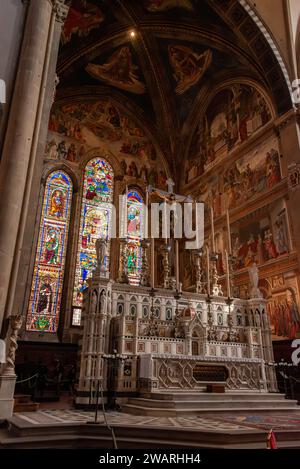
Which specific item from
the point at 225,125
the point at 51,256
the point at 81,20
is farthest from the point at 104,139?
the point at 51,256

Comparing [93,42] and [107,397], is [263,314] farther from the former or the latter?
[93,42]

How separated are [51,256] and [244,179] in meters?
9.16

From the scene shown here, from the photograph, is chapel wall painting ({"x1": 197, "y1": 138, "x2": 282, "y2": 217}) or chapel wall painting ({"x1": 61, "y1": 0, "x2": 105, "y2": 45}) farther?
chapel wall painting ({"x1": 61, "y1": 0, "x2": 105, "y2": 45})

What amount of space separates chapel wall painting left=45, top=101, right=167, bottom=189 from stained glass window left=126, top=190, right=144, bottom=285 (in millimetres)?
1265

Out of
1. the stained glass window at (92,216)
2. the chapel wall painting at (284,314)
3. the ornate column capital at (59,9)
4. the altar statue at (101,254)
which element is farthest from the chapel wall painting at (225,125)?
the altar statue at (101,254)

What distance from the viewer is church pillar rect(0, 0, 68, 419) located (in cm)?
695

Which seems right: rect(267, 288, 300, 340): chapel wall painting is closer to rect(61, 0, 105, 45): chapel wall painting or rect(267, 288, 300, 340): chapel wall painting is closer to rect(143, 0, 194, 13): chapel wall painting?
rect(143, 0, 194, 13): chapel wall painting

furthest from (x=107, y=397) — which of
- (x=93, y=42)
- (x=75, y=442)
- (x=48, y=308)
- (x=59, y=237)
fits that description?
(x=93, y=42)

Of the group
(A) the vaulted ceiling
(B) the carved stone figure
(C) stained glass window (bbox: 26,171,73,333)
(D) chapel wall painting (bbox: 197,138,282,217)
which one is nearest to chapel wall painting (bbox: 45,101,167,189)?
(A) the vaulted ceiling

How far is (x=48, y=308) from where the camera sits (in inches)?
645

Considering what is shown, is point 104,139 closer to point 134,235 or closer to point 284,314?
point 134,235

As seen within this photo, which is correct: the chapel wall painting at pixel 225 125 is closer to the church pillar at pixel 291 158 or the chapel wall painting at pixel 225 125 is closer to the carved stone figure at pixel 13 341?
the church pillar at pixel 291 158

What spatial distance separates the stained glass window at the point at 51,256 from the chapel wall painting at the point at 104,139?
1607mm

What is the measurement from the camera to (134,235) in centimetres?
1948
